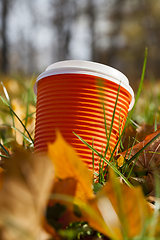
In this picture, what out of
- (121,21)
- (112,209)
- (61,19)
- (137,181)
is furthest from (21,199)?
(121,21)

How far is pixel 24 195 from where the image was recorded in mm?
256

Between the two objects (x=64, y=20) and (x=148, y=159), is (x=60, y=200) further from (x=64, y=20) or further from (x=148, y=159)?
(x=64, y=20)

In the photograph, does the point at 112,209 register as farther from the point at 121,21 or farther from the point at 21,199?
the point at 121,21

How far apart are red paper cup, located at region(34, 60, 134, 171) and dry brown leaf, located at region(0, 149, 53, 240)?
35 cm

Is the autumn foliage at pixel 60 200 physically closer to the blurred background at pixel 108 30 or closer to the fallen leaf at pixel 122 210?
the fallen leaf at pixel 122 210

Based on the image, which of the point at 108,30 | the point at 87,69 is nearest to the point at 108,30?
the point at 108,30

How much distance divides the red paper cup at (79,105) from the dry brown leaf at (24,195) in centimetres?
35

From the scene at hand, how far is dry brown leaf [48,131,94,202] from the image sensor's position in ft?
1.01

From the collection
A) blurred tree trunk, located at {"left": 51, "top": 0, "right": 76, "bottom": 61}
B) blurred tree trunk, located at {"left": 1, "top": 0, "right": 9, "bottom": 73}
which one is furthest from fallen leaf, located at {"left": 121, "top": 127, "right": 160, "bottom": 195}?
blurred tree trunk, located at {"left": 51, "top": 0, "right": 76, "bottom": 61}

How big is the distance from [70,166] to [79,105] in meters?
0.31

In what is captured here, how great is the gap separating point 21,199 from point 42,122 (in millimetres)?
411

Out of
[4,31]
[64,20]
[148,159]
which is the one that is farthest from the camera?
[64,20]

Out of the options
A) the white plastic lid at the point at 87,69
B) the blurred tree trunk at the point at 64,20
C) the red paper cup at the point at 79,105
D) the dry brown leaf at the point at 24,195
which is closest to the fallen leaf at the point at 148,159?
the red paper cup at the point at 79,105

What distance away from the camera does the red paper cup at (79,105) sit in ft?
2.03
